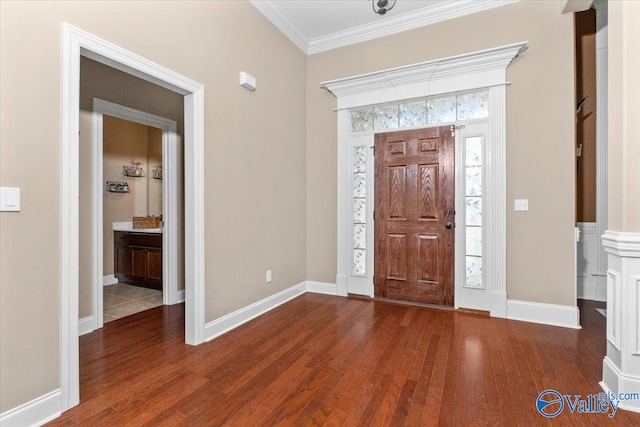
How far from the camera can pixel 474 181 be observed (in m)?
3.56

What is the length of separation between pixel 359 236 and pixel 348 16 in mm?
2797

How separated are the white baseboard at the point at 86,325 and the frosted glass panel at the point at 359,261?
2965mm

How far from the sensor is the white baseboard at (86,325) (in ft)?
9.56

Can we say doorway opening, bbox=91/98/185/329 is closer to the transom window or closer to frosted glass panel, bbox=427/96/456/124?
the transom window

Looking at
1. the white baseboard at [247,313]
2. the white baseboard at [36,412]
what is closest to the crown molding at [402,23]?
the white baseboard at [247,313]

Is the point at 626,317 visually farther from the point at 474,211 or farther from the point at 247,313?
the point at 247,313

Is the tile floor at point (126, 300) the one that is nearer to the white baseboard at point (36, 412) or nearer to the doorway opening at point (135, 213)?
the doorway opening at point (135, 213)

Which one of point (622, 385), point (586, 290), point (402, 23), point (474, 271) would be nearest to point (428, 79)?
point (402, 23)

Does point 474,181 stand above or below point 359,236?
above

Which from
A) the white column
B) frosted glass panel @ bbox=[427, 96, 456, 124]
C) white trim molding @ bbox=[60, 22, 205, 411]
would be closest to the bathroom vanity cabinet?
white trim molding @ bbox=[60, 22, 205, 411]

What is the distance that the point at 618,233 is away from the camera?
1.92m

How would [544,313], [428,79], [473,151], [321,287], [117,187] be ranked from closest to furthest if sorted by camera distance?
[544,313], [473,151], [428,79], [321,287], [117,187]

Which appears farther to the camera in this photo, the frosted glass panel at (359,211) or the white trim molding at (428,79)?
the frosted glass panel at (359,211)

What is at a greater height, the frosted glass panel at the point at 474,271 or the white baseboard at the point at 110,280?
the frosted glass panel at the point at 474,271
